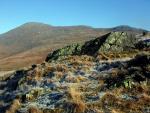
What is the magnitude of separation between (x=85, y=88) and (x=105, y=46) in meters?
19.0

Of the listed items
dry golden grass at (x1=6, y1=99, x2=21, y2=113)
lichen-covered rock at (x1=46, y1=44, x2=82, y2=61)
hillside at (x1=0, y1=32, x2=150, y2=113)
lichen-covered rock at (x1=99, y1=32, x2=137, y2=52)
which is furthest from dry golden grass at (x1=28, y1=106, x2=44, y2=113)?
lichen-covered rock at (x1=46, y1=44, x2=82, y2=61)

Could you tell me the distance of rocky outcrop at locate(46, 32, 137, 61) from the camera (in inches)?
1555

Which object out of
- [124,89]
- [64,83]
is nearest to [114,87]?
[124,89]

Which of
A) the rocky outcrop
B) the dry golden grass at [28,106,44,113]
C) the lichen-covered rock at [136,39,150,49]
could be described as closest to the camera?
the dry golden grass at [28,106,44,113]

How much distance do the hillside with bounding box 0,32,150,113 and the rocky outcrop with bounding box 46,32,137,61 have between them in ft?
25.0

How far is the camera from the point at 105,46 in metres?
40.4

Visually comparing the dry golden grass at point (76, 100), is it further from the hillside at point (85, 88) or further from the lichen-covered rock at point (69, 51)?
the lichen-covered rock at point (69, 51)

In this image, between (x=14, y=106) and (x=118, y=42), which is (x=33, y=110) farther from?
(x=118, y=42)

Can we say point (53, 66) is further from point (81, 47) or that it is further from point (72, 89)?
point (81, 47)

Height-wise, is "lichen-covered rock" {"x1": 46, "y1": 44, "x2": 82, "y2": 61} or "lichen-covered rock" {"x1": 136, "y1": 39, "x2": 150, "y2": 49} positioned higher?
"lichen-covered rock" {"x1": 136, "y1": 39, "x2": 150, "y2": 49}

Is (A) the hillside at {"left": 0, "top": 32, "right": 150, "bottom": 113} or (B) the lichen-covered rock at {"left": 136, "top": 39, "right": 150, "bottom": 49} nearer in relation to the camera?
(A) the hillside at {"left": 0, "top": 32, "right": 150, "bottom": 113}

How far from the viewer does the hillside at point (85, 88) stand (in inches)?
725

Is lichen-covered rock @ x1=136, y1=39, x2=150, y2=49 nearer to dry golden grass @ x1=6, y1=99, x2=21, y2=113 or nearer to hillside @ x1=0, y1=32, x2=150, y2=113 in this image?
hillside @ x1=0, y1=32, x2=150, y2=113

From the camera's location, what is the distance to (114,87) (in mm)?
20656
